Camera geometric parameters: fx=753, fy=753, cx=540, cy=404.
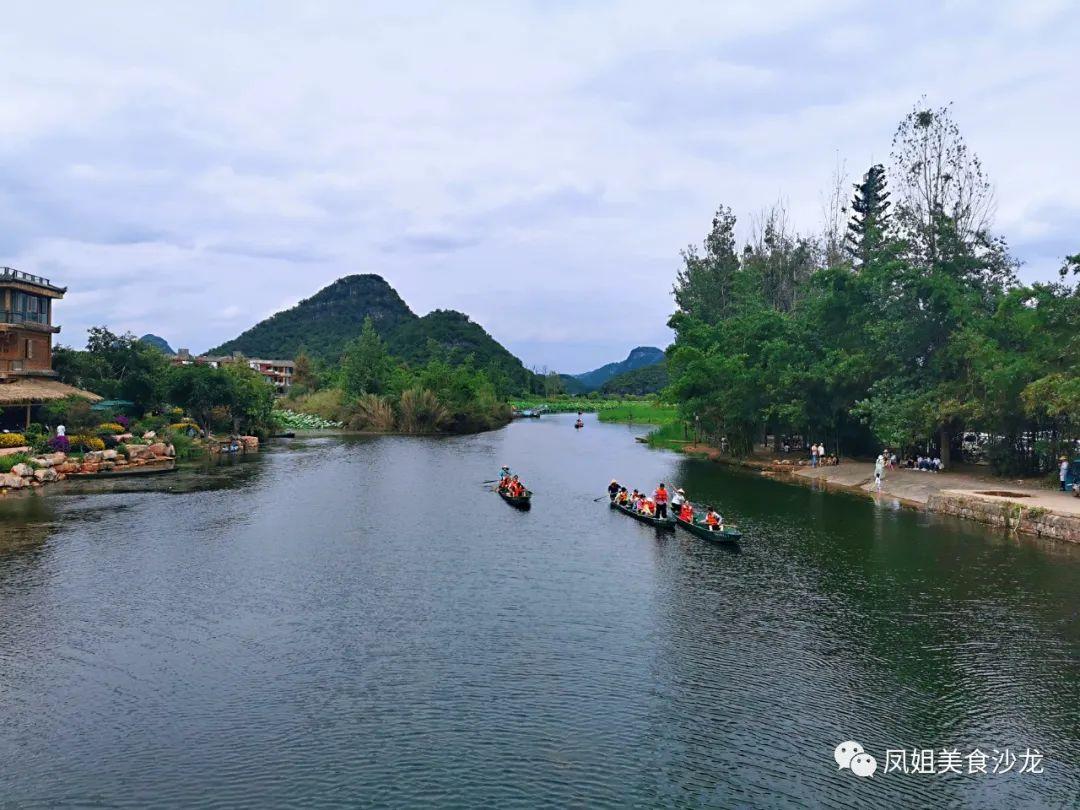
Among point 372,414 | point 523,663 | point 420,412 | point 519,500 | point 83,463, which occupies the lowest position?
point 523,663

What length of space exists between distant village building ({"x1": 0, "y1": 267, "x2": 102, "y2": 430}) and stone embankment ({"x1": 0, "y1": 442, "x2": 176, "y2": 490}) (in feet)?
16.0

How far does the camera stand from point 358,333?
18250 centimetres

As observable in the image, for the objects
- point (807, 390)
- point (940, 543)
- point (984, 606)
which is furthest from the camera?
point (807, 390)

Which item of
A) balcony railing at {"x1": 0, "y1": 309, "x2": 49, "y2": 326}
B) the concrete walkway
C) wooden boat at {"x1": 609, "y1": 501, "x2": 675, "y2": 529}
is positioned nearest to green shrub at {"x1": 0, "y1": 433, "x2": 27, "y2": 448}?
balcony railing at {"x1": 0, "y1": 309, "x2": 49, "y2": 326}

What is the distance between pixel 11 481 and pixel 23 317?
59.2 ft

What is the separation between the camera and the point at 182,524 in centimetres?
3141

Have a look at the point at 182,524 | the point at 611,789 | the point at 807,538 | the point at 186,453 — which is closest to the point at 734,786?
the point at 611,789

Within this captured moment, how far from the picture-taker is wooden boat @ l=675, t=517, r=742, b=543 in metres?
27.7

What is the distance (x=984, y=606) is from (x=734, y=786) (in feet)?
40.9

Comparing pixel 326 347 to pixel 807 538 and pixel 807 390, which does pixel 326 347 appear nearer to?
pixel 807 390

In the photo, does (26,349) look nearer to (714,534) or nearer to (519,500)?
(519,500)

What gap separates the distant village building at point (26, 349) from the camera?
47344 mm

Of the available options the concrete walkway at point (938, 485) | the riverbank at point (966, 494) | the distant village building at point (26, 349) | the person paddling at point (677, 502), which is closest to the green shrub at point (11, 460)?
the distant village building at point (26, 349)

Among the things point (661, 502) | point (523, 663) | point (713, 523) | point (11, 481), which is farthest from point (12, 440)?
point (523, 663)
